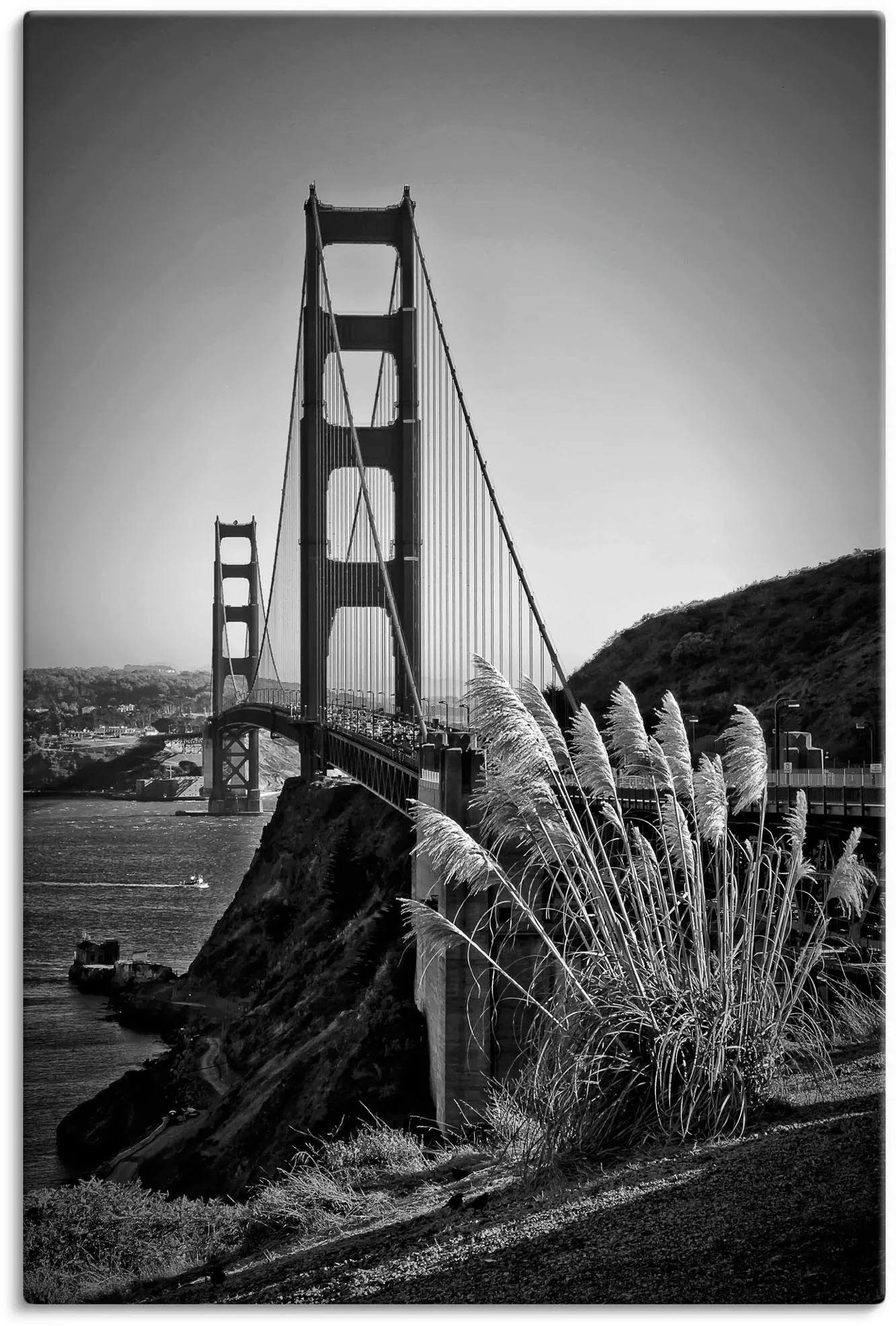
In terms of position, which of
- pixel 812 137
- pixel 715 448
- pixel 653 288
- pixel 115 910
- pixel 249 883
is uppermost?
pixel 812 137

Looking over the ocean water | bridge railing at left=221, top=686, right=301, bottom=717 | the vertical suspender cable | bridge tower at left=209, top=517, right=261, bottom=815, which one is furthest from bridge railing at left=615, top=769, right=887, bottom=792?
bridge railing at left=221, top=686, right=301, bottom=717

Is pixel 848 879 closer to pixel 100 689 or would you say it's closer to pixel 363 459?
pixel 100 689

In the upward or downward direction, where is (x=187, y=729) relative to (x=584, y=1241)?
upward

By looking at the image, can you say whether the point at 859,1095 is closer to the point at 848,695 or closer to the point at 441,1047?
the point at 441,1047

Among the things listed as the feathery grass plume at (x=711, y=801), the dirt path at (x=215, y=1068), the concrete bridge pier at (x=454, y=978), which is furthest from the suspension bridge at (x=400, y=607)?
the dirt path at (x=215, y=1068)

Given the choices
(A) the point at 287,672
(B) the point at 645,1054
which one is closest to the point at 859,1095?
(B) the point at 645,1054
